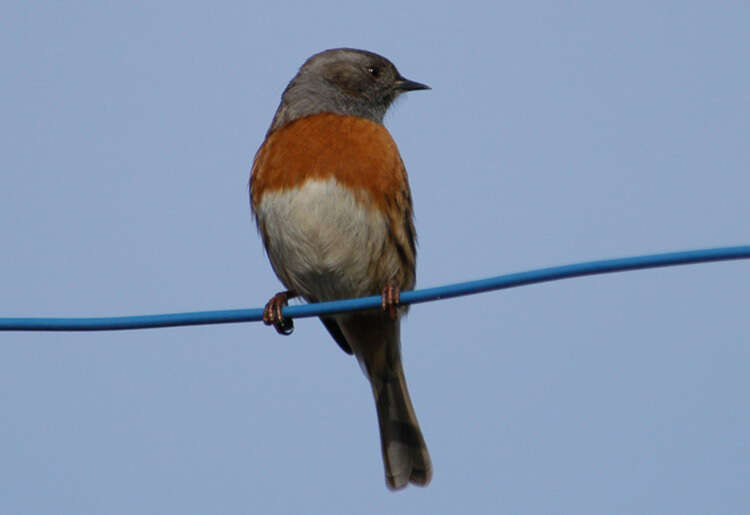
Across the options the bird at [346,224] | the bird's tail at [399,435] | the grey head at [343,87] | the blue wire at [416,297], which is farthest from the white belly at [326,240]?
the blue wire at [416,297]

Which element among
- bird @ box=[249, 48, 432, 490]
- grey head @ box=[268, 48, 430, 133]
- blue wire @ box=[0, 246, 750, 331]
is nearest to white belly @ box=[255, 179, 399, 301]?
bird @ box=[249, 48, 432, 490]

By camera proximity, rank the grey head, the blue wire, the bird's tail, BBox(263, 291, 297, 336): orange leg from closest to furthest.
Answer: the blue wire < BBox(263, 291, 297, 336): orange leg < the grey head < the bird's tail

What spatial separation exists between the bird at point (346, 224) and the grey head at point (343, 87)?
14 mm

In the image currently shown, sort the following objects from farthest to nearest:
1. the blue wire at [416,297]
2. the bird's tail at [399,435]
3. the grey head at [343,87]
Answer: the bird's tail at [399,435]
the grey head at [343,87]
the blue wire at [416,297]

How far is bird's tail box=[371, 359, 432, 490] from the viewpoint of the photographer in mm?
8133

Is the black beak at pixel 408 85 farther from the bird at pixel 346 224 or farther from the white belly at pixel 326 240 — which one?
the white belly at pixel 326 240

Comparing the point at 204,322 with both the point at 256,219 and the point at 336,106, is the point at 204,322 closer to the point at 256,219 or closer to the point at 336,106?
the point at 256,219

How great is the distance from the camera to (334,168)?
7.09 m

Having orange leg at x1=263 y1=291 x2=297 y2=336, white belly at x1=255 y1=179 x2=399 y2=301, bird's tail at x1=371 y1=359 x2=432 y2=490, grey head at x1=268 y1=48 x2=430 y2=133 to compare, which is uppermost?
grey head at x1=268 y1=48 x2=430 y2=133

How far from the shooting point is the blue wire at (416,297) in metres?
3.86

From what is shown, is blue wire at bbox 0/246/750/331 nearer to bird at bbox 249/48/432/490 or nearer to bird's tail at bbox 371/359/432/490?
bird at bbox 249/48/432/490

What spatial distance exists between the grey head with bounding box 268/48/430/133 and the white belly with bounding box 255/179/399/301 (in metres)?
0.86

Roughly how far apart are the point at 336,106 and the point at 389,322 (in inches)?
61.0

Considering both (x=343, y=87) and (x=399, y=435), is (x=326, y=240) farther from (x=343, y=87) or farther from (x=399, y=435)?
(x=399, y=435)
